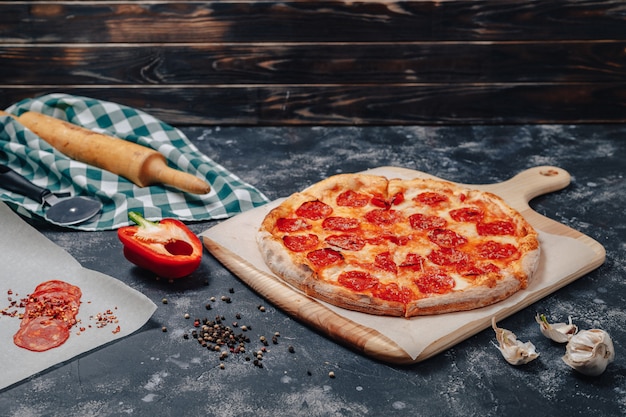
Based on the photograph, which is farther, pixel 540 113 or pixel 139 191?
pixel 540 113

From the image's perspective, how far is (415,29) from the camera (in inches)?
155

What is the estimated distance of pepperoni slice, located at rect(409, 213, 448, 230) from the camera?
111 inches

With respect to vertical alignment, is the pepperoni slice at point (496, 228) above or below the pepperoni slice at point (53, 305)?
above

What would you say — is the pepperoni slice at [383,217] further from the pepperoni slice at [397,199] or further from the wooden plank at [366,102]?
the wooden plank at [366,102]

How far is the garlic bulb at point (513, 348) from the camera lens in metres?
2.17

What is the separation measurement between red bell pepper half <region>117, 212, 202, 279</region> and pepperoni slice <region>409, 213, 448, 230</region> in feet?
2.53

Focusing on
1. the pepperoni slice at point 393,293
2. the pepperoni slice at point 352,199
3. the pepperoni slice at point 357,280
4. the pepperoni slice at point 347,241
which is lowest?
the pepperoni slice at point 393,293

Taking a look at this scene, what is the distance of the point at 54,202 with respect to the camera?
3.07 meters

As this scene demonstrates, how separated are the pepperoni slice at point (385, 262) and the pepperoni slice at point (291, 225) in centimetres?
32

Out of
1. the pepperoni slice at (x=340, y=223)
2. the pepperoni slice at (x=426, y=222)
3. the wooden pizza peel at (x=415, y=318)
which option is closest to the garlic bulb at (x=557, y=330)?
the wooden pizza peel at (x=415, y=318)

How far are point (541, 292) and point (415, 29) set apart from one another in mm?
1880

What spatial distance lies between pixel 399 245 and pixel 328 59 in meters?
1.60

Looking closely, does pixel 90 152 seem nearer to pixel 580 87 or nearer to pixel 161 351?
pixel 161 351

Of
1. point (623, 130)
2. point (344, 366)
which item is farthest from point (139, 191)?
point (623, 130)
